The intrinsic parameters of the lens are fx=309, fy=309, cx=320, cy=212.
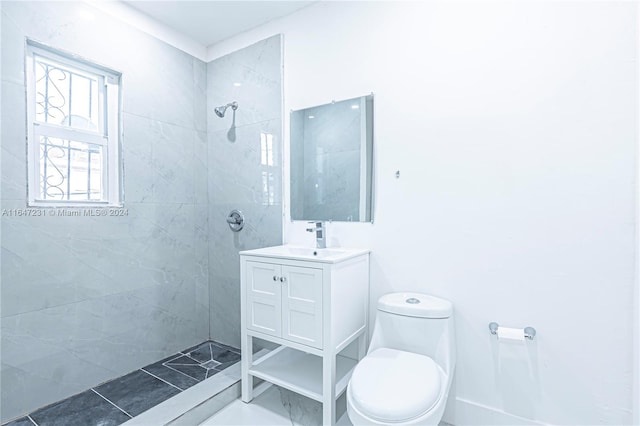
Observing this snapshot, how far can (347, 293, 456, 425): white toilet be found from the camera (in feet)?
3.58

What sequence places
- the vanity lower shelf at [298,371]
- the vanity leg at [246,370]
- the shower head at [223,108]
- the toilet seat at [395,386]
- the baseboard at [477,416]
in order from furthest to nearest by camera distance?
→ the shower head at [223,108], the vanity leg at [246,370], the vanity lower shelf at [298,371], the baseboard at [477,416], the toilet seat at [395,386]

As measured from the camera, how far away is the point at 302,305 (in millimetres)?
1551

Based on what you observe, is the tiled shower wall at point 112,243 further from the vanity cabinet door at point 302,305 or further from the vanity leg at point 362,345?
the vanity leg at point 362,345

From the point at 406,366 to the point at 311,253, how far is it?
827mm

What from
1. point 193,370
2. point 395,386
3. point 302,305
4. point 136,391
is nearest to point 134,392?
Answer: point 136,391

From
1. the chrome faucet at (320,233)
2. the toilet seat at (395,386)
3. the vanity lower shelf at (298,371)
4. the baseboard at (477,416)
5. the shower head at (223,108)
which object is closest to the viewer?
the toilet seat at (395,386)

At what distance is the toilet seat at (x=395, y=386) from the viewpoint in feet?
3.53

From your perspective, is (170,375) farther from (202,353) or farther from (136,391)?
(202,353)

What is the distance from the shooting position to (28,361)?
1.57 metres

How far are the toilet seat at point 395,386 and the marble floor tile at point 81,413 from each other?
1.21 metres

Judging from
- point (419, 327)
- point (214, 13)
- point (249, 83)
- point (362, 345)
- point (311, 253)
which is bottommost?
point (362, 345)

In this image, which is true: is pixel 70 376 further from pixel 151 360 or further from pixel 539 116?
pixel 539 116

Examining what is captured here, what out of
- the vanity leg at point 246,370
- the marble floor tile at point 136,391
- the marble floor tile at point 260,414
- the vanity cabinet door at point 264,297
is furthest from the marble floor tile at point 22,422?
the vanity cabinet door at point 264,297

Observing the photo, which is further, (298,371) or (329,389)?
(298,371)
